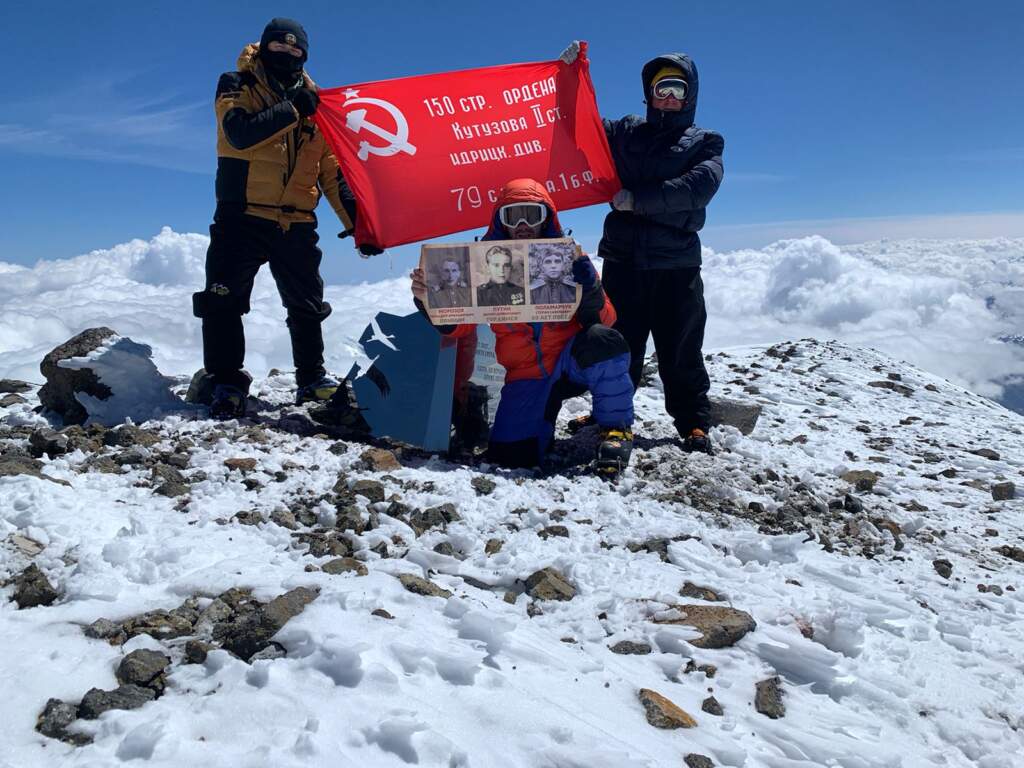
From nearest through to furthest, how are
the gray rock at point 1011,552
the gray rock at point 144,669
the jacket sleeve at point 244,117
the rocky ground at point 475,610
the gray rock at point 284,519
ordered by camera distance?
the rocky ground at point 475,610, the gray rock at point 144,669, the gray rock at point 284,519, the gray rock at point 1011,552, the jacket sleeve at point 244,117

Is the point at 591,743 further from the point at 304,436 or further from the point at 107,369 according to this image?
the point at 107,369

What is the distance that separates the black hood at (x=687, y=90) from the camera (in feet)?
17.6

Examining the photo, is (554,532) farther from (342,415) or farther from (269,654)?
(342,415)

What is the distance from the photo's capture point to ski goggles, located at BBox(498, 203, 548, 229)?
5.02 metres

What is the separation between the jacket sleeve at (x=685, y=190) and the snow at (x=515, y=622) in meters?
2.01

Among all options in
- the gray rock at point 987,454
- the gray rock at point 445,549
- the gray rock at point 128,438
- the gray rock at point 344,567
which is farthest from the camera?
the gray rock at point 987,454

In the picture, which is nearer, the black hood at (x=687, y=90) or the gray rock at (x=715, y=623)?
the gray rock at (x=715, y=623)

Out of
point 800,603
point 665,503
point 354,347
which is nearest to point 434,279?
point 354,347

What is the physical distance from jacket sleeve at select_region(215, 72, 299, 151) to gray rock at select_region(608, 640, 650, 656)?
163 inches

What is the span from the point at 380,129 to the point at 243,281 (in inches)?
64.9

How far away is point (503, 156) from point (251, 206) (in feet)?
6.75

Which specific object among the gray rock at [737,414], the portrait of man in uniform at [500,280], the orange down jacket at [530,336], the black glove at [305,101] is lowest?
the gray rock at [737,414]

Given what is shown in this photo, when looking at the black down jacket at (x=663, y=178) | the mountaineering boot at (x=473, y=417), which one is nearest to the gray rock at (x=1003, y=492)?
the black down jacket at (x=663, y=178)

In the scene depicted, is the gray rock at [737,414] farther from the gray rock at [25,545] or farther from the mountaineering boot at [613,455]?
the gray rock at [25,545]
